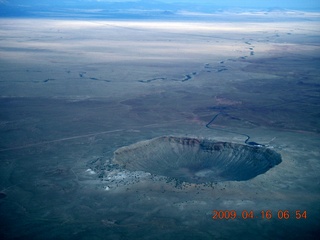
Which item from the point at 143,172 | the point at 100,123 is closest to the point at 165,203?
the point at 143,172

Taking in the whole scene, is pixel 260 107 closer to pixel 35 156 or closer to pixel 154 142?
pixel 154 142
